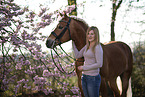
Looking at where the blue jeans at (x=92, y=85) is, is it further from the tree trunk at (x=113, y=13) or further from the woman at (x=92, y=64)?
the tree trunk at (x=113, y=13)

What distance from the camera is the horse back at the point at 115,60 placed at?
333 cm

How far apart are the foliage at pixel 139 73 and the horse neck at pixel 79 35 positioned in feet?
15.6

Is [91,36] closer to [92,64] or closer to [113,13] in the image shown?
[92,64]

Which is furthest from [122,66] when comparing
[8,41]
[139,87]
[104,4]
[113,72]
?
[104,4]

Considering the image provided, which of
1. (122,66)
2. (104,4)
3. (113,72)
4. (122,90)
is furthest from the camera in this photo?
(104,4)

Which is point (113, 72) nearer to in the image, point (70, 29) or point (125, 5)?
point (70, 29)

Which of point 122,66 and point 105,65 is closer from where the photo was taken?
point 105,65

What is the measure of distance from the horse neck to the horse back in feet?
1.89

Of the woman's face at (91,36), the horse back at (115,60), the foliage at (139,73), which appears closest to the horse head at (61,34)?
the woman's face at (91,36)

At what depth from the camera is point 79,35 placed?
318 cm

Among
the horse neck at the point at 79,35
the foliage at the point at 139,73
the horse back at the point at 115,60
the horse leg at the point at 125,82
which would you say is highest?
the horse neck at the point at 79,35

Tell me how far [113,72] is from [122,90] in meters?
1.14

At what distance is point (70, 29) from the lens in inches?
125

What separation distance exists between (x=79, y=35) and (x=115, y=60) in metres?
1.22
